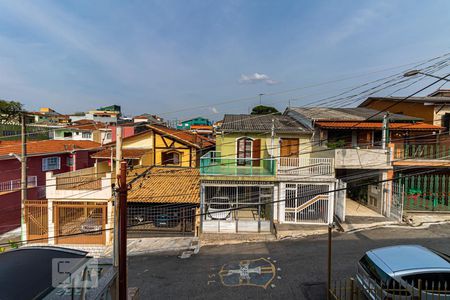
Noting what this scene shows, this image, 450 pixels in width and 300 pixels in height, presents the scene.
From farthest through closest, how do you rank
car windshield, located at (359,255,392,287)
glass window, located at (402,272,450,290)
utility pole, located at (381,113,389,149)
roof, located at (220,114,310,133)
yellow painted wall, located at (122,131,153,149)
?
yellow painted wall, located at (122,131,153,149) → roof, located at (220,114,310,133) → utility pole, located at (381,113,389,149) → car windshield, located at (359,255,392,287) → glass window, located at (402,272,450,290)

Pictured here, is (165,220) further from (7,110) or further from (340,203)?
(7,110)

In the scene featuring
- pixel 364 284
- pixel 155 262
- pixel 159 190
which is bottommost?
pixel 155 262

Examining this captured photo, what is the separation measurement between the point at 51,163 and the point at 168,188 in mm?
11260

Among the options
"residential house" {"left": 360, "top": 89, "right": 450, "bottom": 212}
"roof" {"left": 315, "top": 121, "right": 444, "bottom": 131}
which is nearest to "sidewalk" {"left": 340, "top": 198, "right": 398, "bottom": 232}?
"residential house" {"left": 360, "top": 89, "right": 450, "bottom": 212}

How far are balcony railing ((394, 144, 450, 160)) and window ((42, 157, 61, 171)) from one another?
24.4m

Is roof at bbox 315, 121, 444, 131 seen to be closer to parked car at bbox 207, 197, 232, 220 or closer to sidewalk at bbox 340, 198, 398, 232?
sidewalk at bbox 340, 198, 398, 232

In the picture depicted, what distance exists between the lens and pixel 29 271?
4309mm

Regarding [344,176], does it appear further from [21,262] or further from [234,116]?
[21,262]

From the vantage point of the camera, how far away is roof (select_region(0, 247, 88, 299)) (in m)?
3.81

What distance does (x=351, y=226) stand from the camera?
43.7 feet

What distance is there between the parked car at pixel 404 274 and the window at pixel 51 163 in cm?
2172

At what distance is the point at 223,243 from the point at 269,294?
4.71 meters

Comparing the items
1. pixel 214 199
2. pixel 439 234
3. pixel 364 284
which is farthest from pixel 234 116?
pixel 364 284

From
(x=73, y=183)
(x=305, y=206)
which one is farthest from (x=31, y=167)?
(x=305, y=206)
